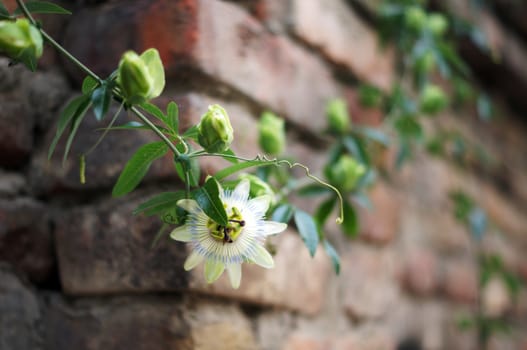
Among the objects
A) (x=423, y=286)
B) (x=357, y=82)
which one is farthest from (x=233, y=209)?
(x=423, y=286)

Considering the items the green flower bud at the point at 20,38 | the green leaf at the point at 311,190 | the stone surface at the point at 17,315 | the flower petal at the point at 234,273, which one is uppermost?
the green flower bud at the point at 20,38

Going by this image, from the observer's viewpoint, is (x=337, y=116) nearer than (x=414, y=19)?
Yes

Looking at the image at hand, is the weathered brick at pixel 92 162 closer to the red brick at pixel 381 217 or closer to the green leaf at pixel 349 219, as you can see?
the green leaf at pixel 349 219

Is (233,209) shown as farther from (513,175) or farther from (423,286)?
(513,175)

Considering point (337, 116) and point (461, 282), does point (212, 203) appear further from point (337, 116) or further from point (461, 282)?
point (461, 282)

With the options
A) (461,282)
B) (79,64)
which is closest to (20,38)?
(79,64)

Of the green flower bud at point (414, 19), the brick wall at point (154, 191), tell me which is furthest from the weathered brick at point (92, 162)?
the green flower bud at point (414, 19)
